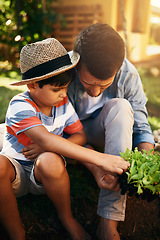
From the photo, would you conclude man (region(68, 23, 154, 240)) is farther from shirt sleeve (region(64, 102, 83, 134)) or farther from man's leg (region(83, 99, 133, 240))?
shirt sleeve (region(64, 102, 83, 134))

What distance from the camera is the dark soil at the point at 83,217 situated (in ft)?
6.04

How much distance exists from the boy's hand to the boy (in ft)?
0.22

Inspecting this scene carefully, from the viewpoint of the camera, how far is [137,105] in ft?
7.22

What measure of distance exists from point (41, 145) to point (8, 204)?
41cm

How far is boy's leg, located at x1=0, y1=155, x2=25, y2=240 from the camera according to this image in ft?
4.87

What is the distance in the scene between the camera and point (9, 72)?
21.7ft

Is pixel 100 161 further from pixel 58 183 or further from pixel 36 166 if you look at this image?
pixel 36 166

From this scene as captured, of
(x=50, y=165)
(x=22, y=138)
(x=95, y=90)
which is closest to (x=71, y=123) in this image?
(x=95, y=90)

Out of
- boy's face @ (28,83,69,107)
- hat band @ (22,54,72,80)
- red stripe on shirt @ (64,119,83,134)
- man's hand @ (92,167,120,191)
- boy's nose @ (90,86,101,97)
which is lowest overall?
man's hand @ (92,167,120,191)

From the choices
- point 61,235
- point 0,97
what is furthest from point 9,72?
point 61,235

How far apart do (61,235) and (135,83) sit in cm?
139

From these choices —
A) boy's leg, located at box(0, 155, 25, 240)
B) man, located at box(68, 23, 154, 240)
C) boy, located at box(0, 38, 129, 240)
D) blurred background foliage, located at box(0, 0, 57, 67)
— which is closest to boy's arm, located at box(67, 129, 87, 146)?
boy, located at box(0, 38, 129, 240)

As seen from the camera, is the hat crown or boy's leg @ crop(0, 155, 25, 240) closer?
boy's leg @ crop(0, 155, 25, 240)

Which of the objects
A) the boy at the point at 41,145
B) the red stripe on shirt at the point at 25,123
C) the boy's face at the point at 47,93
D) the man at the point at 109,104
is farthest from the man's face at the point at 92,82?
the red stripe on shirt at the point at 25,123
